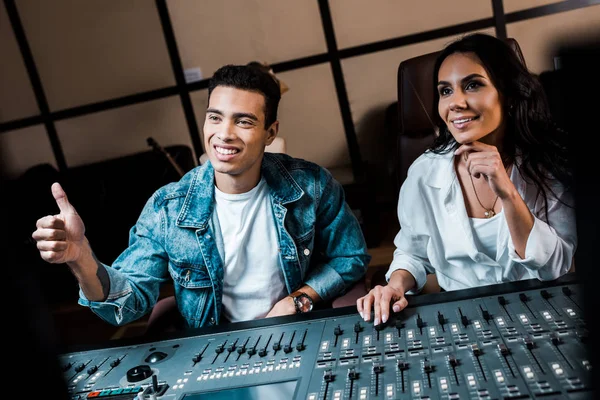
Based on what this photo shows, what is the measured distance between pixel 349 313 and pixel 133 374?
0.49 m

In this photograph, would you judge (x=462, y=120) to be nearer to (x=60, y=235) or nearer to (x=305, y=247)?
(x=305, y=247)

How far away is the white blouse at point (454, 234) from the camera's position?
4.61 ft

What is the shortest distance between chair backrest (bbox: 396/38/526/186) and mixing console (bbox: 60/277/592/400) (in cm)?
61

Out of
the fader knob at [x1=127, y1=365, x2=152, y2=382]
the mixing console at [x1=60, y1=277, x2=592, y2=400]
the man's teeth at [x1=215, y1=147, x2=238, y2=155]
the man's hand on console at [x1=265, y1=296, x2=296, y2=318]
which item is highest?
the man's teeth at [x1=215, y1=147, x2=238, y2=155]

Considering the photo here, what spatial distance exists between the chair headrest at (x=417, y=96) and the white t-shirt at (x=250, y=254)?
0.49 meters

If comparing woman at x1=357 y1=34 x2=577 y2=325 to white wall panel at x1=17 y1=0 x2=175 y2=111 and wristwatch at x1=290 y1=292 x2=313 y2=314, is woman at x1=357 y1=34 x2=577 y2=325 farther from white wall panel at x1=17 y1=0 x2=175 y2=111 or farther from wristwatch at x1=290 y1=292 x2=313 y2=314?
white wall panel at x1=17 y1=0 x2=175 y2=111

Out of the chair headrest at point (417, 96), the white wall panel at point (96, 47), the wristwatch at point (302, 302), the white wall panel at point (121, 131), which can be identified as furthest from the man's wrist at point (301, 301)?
the white wall panel at point (96, 47)

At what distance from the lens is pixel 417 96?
1.77 meters

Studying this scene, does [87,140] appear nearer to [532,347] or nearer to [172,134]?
[172,134]

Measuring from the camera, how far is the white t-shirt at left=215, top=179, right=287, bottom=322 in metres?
1.73

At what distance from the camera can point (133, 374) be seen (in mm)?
1254

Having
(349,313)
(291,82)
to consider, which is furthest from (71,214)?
(291,82)

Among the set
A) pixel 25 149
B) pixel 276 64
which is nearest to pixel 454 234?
pixel 276 64

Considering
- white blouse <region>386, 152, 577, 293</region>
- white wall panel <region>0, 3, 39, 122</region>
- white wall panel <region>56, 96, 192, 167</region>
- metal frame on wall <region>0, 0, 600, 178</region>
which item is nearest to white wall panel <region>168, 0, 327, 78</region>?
metal frame on wall <region>0, 0, 600, 178</region>
